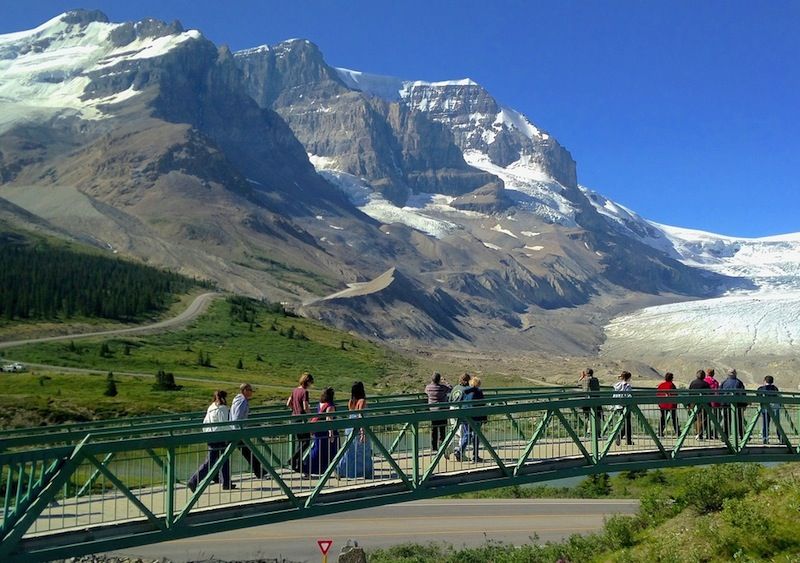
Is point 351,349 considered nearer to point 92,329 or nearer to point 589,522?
point 92,329

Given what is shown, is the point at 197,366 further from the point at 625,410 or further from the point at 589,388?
the point at 625,410

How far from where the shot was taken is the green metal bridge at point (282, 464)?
12.9 meters

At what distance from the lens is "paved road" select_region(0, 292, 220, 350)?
90312 mm

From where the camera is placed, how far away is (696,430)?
20.8 meters

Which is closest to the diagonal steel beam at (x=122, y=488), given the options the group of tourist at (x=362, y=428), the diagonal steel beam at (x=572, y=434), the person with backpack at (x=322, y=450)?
the group of tourist at (x=362, y=428)

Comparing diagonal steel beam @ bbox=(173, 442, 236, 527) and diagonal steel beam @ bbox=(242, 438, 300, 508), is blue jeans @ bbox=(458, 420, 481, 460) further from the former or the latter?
diagonal steel beam @ bbox=(173, 442, 236, 527)

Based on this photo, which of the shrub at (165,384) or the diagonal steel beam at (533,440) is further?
the shrub at (165,384)

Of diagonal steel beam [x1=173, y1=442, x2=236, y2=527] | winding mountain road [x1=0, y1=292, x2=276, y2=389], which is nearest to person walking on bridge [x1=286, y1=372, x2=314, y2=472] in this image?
diagonal steel beam [x1=173, y1=442, x2=236, y2=527]

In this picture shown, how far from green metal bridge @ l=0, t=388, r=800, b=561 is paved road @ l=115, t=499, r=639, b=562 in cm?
700

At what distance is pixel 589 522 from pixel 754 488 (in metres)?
10.5

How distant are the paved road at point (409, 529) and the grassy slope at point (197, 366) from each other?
31.1 metres

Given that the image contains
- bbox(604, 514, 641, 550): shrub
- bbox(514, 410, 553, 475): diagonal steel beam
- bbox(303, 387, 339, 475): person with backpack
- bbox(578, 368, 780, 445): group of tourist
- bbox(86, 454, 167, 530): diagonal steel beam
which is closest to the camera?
bbox(86, 454, 167, 530): diagonal steel beam

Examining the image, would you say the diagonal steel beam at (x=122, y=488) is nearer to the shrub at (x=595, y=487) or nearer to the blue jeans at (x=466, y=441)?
the blue jeans at (x=466, y=441)

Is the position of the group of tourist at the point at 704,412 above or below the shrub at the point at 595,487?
above
